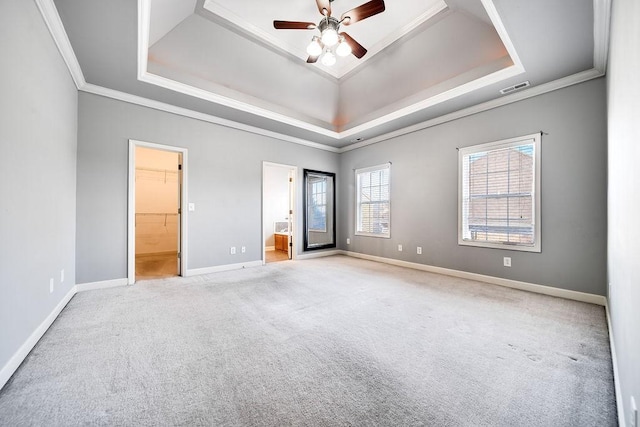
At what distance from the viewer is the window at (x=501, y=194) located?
3482 mm

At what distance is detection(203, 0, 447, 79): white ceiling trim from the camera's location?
3243 mm

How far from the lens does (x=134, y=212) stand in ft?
12.5

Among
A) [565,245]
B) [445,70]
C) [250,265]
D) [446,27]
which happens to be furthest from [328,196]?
[565,245]

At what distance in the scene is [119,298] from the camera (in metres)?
3.13

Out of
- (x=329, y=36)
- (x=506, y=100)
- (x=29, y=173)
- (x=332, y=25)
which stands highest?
(x=332, y=25)

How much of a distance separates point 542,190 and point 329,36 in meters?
3.42

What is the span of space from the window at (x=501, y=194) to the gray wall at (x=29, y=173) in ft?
16.8

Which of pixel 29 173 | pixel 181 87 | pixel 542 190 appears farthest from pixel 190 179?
pixel 542 190

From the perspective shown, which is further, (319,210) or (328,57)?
(319,210)

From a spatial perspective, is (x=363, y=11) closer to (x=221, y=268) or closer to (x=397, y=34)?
(x=397, y=34)

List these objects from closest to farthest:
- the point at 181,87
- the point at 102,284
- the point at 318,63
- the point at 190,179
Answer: the point at 102,284 < the point at 181,87 < the point at 190,179 < the point at 318,63

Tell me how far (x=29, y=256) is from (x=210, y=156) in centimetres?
293

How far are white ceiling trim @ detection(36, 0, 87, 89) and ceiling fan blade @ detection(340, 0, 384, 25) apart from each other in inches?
107

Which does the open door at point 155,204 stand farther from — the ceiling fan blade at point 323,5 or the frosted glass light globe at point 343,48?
the ceiling fan blade at point 323,5
